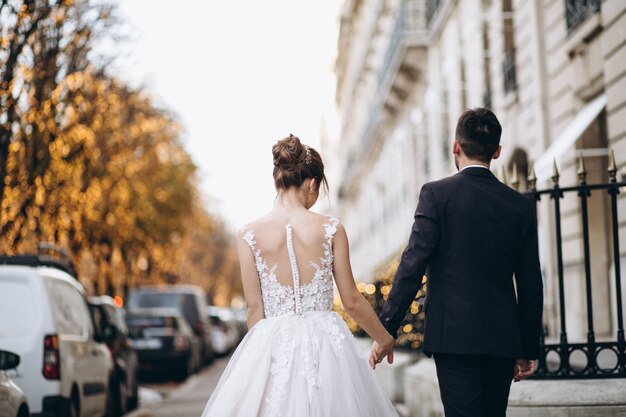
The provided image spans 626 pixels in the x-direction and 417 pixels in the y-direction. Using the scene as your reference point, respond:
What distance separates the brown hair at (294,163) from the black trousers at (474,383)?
117 cm

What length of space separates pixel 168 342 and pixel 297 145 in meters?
18.9

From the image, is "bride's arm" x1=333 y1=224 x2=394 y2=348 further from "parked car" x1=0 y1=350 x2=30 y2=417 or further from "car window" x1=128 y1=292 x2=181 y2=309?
"car window" x1=128 y1=292 x2=181 y2=309

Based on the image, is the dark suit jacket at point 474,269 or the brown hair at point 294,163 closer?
the dark suit jacket at point 474,269

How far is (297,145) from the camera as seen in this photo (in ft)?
18.0

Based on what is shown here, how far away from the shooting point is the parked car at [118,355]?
555 inches

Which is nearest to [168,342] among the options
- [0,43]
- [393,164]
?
[0,43]

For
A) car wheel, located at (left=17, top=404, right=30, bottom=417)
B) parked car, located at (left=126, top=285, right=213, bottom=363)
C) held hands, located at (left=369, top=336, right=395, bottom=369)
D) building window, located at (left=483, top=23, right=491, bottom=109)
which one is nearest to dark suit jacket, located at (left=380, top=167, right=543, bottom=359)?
held hands, located at (left=369, top=336, right=395, bottom=369)

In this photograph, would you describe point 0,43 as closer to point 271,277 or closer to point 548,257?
point 548,257

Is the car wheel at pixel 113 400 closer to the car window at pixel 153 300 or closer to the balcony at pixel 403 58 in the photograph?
the car window at pixel 153 300

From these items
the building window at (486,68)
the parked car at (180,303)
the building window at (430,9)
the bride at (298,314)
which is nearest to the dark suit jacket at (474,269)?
the bride at (298,314)

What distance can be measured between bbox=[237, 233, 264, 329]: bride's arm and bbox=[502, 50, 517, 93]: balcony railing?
48.5ft

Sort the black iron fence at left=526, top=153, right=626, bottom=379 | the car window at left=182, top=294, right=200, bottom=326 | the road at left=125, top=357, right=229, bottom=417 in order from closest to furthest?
1. the black iron fence at left=526, top=153, right=626, bottom=379
2. the road at left=125, top=357, right=229, bottom=417
3. the car window at left=182, top=294, right=200, bottom=326

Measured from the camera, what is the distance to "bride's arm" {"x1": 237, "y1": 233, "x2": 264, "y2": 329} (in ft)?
17.9

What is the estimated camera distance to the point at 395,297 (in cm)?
518
